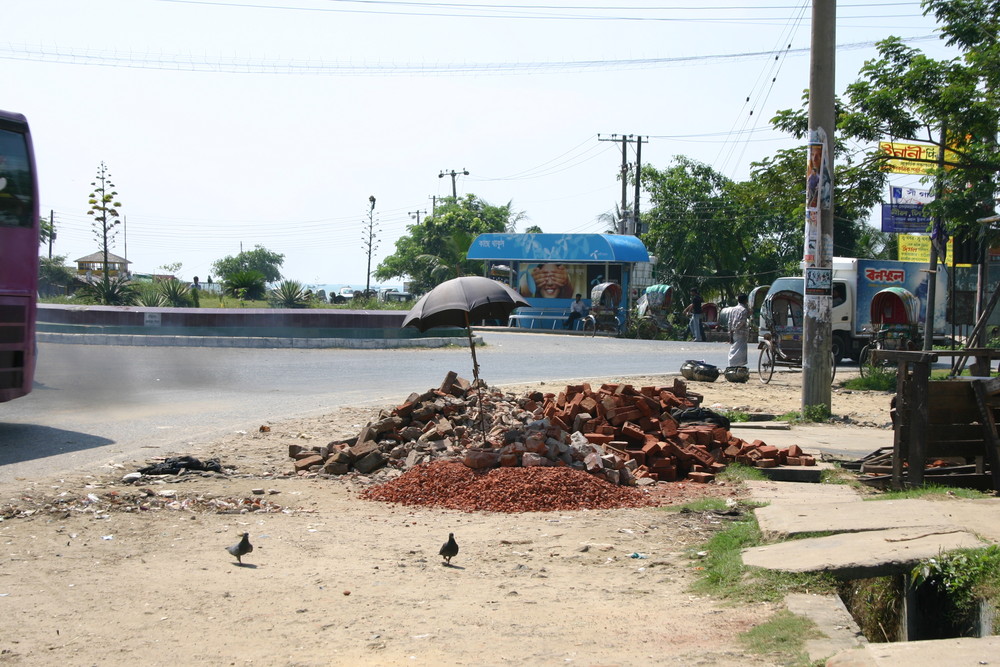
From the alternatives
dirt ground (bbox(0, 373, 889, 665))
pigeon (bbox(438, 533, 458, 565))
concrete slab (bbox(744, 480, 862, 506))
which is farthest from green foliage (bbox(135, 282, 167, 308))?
pigeon (bbox(438, 533, 458, 565))

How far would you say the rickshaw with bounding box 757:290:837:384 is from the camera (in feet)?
60.8

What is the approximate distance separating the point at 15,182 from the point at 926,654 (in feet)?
35.2

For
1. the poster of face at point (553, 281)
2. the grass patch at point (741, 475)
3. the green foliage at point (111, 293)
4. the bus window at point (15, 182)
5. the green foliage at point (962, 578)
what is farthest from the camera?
the poster of face at point (553, 281)

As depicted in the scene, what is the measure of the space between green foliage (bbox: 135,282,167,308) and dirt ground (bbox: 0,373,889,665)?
23.9 meters

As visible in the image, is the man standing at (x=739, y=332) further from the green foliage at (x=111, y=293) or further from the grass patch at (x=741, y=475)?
the green foliage at (x=111, y=293)

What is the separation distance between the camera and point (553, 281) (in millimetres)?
39719

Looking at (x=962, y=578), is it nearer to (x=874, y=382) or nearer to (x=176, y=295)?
(x=874, y=382)

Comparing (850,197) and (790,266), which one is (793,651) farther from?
(790,266)

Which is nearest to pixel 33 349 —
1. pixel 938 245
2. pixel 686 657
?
pixel 686 657

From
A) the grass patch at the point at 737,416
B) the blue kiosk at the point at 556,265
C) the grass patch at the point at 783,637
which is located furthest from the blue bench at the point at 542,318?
the grass patch at the point at 783,637

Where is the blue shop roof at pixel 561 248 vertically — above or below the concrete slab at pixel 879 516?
above

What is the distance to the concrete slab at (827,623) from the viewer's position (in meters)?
4.09

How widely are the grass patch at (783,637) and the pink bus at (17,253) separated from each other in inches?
379

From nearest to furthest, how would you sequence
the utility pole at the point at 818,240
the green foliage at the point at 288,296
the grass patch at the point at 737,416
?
1. the grass patch at the point at 737,416
2. the utility pole at the point at 818,240
3. the green foliage at the point at 288,296
